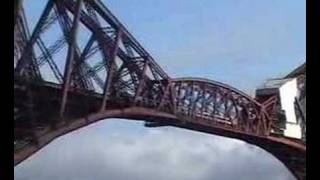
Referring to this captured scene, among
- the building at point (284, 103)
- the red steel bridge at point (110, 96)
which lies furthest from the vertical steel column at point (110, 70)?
the building at point (284, 103)

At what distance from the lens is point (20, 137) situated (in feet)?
48.5

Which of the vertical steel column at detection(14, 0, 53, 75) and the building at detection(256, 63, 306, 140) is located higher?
the vertical steel column at detection(14, 0, 53, 75)

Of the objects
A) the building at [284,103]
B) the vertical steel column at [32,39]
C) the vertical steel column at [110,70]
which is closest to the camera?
the vertical steel column at [32,39]

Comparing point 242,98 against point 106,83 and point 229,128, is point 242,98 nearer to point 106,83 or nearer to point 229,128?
point 229,128

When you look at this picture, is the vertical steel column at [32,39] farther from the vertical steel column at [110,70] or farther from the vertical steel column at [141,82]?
the vertical steel column at [141,82]

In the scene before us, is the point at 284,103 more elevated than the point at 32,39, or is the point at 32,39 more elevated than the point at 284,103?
the point at 32,39

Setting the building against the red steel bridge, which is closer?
the red steel bridge

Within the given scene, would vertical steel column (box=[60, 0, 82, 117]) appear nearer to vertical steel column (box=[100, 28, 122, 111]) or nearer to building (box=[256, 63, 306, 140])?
vertical steel column (box=[100, 28, 122, 111])

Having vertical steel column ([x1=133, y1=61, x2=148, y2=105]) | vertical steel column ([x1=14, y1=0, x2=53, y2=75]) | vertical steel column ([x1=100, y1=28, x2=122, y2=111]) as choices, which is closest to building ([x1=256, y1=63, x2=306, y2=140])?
vertical steel column ([x1=133, y1=61, x2=148, y2=105])

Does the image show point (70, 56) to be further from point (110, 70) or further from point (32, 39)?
point (110, 70)

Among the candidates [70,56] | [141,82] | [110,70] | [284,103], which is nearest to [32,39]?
[70,56]

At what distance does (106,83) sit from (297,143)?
42.7ft
